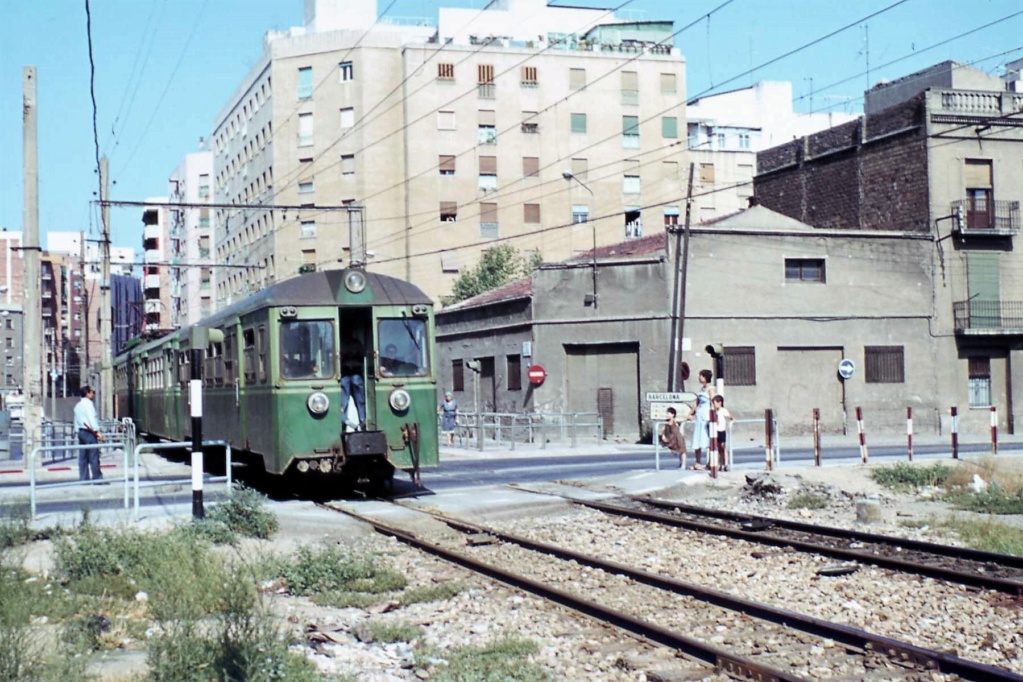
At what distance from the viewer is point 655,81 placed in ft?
233

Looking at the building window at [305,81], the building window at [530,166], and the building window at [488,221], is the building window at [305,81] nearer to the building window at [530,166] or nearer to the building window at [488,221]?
the building window at [488,221]

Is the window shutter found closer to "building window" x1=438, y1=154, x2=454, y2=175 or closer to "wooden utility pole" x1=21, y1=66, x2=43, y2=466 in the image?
"building window" x1=438, y1=154, x2=454, y2=175

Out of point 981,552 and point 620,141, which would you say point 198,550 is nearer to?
point 981,552

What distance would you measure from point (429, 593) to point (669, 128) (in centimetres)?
6287

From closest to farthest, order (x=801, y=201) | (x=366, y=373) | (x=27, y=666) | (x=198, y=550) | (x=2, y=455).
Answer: (x=27, y=666), (x=198, y=550), (x=366, y=373), (x=2, y=455), (x=801, y=201)

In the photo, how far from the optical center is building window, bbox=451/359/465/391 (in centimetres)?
4600

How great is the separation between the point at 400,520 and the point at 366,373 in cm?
278

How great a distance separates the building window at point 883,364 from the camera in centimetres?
3972

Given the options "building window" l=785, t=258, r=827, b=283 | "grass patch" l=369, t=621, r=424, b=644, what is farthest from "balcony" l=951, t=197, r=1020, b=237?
"grass patch" l=369, t=621, r=424, b=644

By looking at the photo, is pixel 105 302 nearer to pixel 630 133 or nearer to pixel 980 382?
pixel 980 382

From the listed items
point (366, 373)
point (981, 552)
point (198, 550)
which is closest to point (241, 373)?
point (366, 373)

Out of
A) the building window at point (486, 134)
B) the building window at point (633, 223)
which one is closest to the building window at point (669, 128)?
the building window at point (633, 223)

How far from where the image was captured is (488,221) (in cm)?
6781

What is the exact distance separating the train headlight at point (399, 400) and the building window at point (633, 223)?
53600mm
